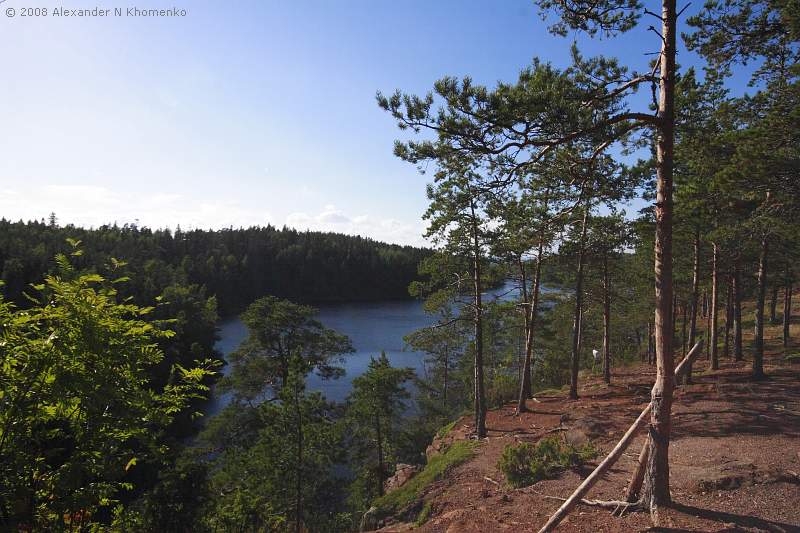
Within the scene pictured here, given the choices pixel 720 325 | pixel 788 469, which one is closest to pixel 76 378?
pixel 788 469

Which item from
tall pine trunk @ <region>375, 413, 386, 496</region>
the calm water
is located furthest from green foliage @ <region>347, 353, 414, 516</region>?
the calm water

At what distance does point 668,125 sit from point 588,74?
1.21 metres

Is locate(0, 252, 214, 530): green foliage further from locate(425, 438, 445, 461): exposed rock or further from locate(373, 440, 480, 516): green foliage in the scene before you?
locate(425, 438, 445, 461): exposed rock

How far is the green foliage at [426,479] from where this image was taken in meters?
11.5

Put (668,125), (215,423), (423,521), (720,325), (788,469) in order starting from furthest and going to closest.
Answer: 1. (720,325)
2. (215,423)
3. (423,521)
4. (788,469)
5. (668,125)

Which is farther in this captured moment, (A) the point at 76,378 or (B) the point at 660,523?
(B) the point at 660,523

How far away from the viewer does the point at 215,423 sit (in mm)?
20641

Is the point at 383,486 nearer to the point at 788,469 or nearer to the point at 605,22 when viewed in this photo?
the point at 788,469

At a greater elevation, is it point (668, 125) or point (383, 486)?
point (668, 125)

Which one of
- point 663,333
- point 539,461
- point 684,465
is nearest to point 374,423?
point 539,461

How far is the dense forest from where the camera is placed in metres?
3.56

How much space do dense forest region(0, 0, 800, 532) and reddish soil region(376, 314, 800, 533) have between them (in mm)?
640

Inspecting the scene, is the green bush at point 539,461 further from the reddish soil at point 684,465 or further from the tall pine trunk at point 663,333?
the tall pine trunk at point 663,333

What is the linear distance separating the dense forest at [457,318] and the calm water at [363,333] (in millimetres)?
5096
